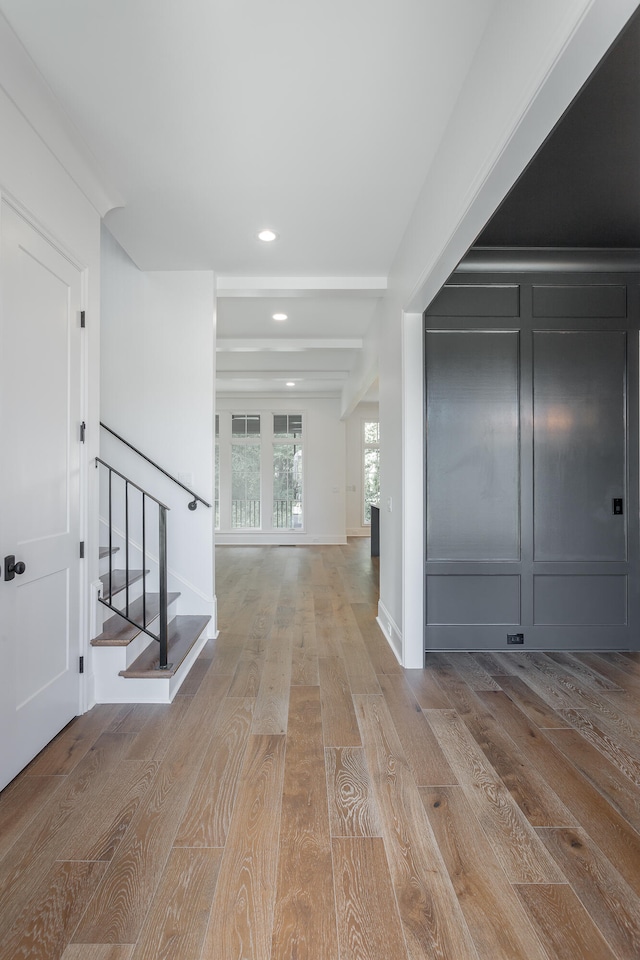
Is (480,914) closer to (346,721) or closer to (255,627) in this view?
(346,721)

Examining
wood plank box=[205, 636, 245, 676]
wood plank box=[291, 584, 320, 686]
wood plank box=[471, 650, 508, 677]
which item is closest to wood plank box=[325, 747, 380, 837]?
wood plank box=[291, 584, 320, 686]

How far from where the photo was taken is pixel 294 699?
2998 mm

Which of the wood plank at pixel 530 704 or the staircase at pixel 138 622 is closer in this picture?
the wood plank at pixel 530 704

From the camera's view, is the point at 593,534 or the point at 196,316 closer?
the point at 593,534

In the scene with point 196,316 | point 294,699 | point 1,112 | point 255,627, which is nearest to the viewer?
point 1,112

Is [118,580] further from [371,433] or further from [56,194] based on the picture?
[371,433]

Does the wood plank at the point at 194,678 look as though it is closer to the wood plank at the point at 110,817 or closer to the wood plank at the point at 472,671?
the wood plank at the point at 110,817

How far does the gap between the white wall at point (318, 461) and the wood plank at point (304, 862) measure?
7.87 meters

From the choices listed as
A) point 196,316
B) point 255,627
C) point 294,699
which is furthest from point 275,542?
point 294,699

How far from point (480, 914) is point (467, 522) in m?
2.51

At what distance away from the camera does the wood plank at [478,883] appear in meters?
1.39

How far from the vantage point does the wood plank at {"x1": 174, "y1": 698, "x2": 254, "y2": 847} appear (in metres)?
1.84

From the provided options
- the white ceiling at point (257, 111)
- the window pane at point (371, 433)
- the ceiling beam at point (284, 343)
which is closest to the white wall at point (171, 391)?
the white ceiling at point (257, 111)

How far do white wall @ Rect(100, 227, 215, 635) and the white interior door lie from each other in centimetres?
139
